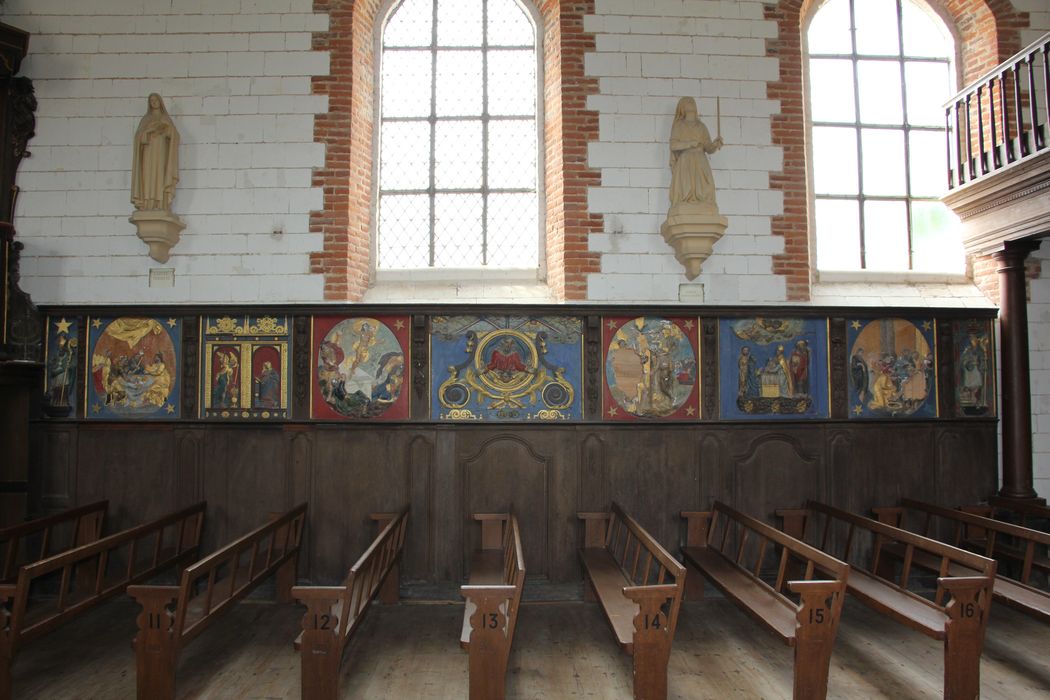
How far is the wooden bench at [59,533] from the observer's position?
5.29m

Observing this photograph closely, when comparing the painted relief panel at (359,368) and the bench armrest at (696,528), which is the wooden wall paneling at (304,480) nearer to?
the painted relief panel at (359,368)

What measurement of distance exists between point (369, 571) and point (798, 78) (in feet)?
20.5

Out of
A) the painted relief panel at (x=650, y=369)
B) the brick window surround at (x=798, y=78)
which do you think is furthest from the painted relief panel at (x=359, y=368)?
the brick window surround at (x=798, y=78)

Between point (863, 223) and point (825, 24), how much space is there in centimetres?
224

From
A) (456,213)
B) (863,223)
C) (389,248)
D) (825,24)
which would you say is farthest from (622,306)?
(825,24)

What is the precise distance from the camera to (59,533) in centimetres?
624

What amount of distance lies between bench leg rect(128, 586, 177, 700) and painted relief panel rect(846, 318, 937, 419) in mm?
5751

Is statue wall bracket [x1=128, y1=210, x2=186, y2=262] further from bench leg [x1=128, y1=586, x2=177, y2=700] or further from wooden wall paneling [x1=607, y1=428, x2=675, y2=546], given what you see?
wooden wall paneling [x1=607, y1=428, x2=675, y2=546]

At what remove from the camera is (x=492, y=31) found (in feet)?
24.9

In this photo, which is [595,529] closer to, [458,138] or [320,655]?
[320,655]

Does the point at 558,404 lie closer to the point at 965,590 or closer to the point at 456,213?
the point at 456,213

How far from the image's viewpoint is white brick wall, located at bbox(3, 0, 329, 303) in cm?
682

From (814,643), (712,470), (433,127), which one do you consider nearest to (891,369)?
(712,470)

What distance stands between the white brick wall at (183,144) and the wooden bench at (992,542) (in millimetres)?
5795
